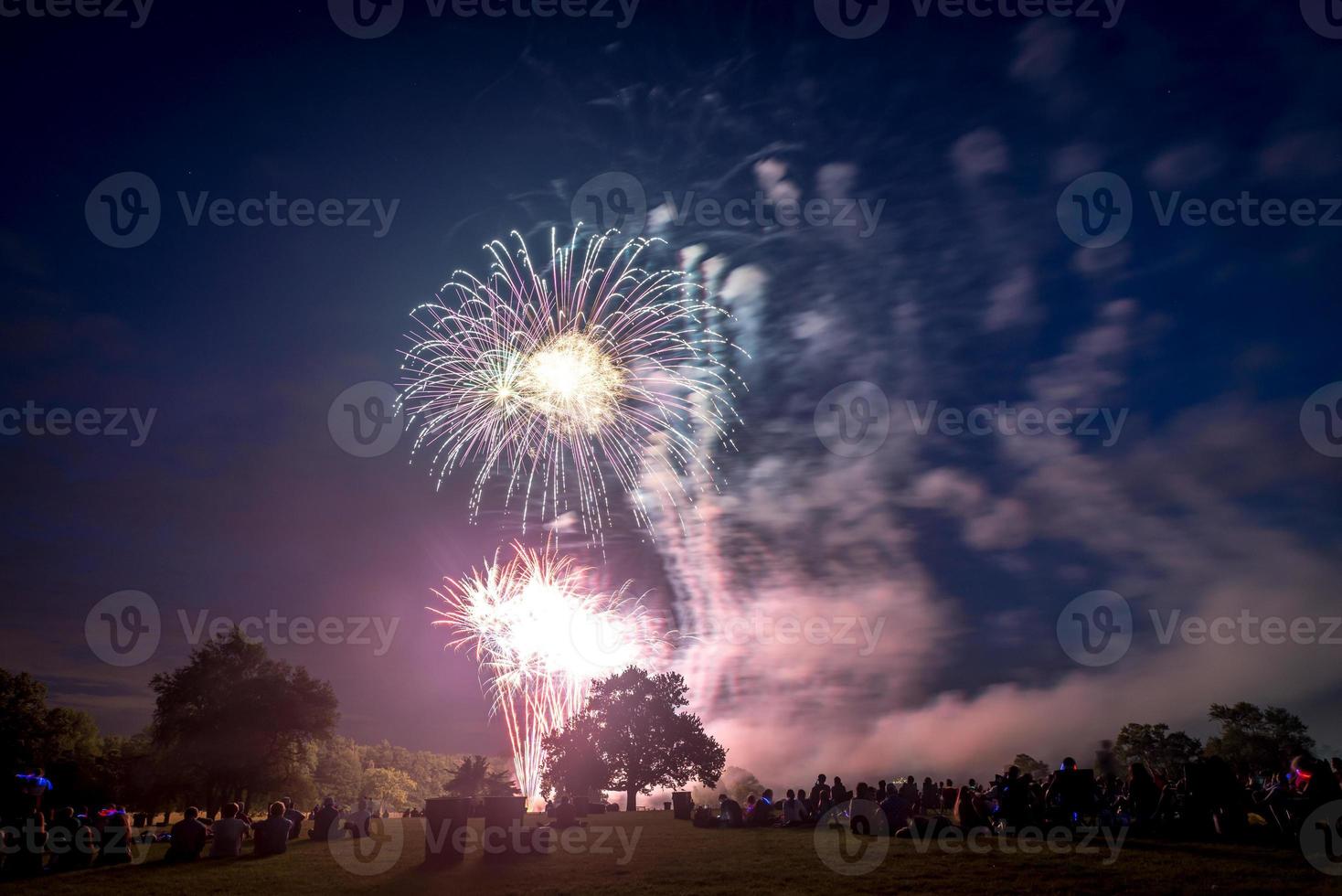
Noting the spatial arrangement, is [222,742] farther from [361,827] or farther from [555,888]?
[555,888]

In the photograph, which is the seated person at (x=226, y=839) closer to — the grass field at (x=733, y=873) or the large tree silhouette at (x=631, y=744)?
the grass field at (x=733, y=873)

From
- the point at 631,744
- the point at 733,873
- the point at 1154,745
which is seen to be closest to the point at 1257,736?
the point at 1154,745

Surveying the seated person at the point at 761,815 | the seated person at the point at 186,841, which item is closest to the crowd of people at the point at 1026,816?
the seated person at the point at 186,841

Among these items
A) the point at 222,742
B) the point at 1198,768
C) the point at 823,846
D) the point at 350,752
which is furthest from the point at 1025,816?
the point at 350,752

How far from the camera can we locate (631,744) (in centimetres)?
7450

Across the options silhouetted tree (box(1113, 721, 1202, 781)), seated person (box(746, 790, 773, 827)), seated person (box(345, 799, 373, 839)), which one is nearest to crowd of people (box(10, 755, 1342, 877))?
seated person (box(746, 790, 773, 827))

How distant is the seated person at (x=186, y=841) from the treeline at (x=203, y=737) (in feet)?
186

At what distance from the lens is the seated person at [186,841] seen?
73.9 ft

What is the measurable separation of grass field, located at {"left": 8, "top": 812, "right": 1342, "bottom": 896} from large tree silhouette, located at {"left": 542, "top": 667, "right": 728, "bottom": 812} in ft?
173

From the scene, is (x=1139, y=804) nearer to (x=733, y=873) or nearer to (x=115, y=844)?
(x=733, y=873)

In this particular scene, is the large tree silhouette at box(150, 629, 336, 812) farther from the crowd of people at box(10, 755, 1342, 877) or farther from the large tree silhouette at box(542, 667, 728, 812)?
the crowd of people at box(10, 755, 1342, 877)

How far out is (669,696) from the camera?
77.9 m

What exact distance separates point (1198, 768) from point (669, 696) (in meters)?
60.4

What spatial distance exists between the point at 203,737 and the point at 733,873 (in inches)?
2775
